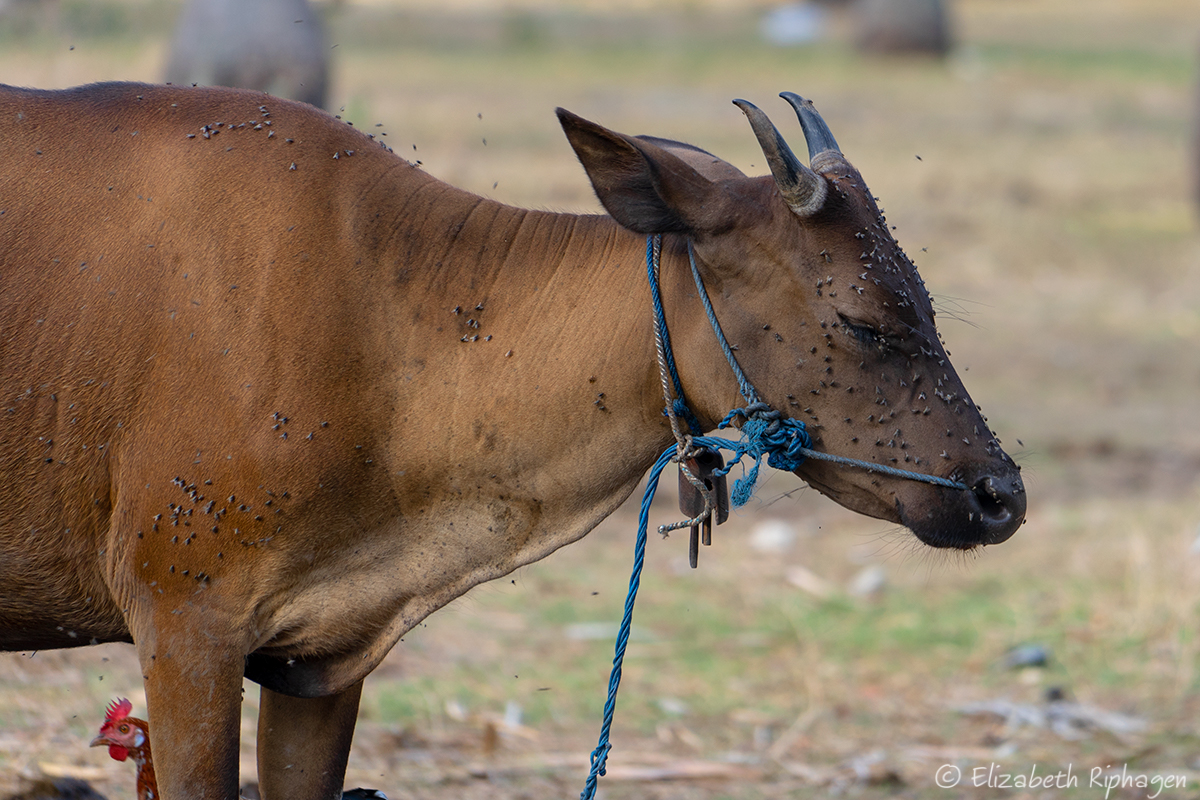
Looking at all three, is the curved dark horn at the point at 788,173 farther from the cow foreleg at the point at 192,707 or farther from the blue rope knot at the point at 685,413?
the cow foreleg at the point at 192,707

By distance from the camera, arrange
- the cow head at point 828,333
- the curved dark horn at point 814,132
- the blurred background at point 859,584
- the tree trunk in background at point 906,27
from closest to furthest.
→ the cow head at point 828,333 < the curved dark horn at point 814,132 < the blurred background at point 859,584 < the tree trunk in background at point 906,27

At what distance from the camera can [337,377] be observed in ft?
11.2

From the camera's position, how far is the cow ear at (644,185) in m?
3.23

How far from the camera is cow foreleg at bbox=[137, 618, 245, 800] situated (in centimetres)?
334

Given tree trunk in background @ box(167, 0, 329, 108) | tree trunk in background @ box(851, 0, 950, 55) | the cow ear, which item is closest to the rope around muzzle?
the cow ear

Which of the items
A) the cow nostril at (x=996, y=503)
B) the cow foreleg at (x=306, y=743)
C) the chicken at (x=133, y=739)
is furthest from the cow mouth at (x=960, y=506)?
the chicken at (x=133, y=739)

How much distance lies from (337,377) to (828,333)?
119 centimetres

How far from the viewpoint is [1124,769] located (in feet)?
18.4

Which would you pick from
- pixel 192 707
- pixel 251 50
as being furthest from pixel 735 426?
pixel 251 50

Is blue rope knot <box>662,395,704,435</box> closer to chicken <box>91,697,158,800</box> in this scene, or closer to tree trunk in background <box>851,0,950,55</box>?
chicken <box>91,697,158,800</box>

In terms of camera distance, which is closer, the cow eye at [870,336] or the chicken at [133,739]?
the cow eye at [870,336]

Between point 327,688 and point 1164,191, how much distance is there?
52.5 feet

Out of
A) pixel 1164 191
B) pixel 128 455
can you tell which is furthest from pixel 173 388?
pixel 1164 191

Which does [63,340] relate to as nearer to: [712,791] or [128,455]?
[128,455]
